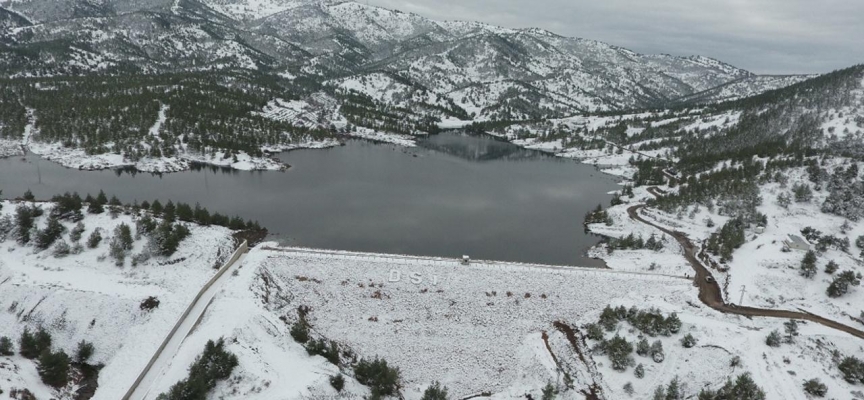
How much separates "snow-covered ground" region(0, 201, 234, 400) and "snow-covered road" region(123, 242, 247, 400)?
90cm

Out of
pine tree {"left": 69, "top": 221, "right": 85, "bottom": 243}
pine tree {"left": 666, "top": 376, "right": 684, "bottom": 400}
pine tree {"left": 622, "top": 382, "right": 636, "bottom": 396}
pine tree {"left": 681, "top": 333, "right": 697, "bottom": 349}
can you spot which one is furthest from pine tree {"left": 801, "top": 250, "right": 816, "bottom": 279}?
pine tree {"left": 69, "top": 221, "right": 85, "bottom": 243}

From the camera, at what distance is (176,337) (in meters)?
40.9

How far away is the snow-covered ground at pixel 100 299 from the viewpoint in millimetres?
A: 38719

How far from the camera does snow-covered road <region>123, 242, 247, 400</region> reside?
34.2 m

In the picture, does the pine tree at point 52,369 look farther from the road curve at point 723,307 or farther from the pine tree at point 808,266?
the pine tree at point 808,266

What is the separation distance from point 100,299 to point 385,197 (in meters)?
60.3

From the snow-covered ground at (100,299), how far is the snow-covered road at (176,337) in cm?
90

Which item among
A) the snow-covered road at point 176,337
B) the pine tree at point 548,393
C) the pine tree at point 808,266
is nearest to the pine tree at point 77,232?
the snow-covered road at point 176,337

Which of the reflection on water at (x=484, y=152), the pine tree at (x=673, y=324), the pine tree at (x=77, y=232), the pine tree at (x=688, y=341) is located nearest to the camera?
the pine tree at (x=688, y=341)

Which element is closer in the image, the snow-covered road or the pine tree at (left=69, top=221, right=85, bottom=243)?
the snow-covered road

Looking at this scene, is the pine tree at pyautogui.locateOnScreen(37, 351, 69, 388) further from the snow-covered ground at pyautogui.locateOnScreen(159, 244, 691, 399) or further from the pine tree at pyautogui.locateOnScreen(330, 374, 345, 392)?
the pine tree at pyautogui.locateOnScreen(330, 374, 345, 392)

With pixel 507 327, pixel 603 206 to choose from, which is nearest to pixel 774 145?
pixel 603 206

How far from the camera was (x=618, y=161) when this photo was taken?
16400 centimetres

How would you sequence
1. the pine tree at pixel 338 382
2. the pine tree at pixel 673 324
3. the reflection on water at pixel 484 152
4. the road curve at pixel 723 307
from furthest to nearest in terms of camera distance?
the reflection on water at pixel 484 152
the road curve at pixel 723 307
the pine tree at pixel 673 324
the pine tree at pixel 338 382
